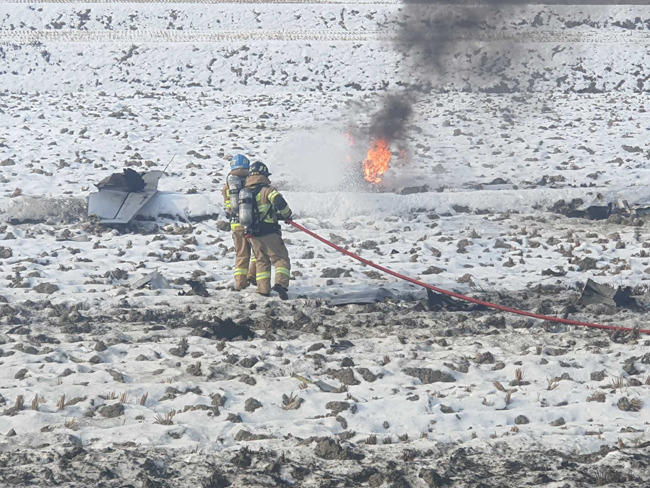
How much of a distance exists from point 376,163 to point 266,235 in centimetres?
784

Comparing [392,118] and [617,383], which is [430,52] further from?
[617,383]

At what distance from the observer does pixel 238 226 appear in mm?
11352

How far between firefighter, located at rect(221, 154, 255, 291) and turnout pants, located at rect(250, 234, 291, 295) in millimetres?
219

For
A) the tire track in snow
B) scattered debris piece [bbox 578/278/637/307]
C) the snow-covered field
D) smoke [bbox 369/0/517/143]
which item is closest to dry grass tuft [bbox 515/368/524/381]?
the snow-covered field

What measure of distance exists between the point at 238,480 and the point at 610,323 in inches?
218

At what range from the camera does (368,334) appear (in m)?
9.26

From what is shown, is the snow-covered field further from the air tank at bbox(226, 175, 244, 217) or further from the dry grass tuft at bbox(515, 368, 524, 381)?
the air tank at bbox(226, 175, 244, 217)

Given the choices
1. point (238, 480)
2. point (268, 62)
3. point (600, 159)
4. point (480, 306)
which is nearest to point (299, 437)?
point (238, 480)

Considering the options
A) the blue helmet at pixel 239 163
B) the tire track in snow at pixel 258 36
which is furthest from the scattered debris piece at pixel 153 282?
the tire track in snow at pixel 258 36

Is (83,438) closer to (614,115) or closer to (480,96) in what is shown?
(614,115)

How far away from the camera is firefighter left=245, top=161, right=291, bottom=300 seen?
11.0 meters

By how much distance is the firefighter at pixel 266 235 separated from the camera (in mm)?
11000

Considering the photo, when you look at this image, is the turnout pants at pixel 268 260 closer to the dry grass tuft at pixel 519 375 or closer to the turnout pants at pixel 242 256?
the turnout pants at pixel 242 256

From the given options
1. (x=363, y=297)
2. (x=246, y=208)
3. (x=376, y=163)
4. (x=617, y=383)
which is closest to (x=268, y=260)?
(x=246, y=208)
